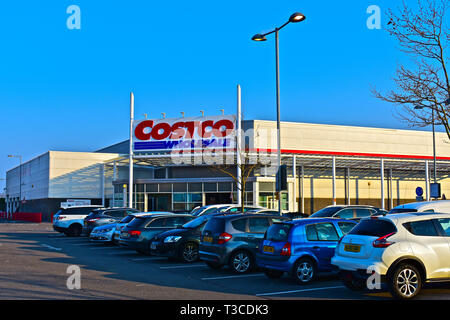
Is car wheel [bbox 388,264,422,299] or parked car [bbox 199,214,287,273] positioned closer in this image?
car wheel [bbox 388,264,422,299]

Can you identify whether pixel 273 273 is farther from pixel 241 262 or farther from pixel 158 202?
pixel 158 202

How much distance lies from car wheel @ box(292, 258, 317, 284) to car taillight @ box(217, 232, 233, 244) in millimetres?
2539

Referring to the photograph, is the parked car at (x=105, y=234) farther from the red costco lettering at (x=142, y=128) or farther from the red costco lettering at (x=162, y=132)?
the red costco lettering at (x=142, y=128)

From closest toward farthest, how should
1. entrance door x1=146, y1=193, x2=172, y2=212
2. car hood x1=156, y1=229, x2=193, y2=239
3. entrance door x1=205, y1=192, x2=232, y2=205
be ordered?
car hood x1=156, y1=229, x2=193, y2=239 < entrance door x1=205, y1=192, x2=232, y2=205 < entrance door x1=146, y1=193, x2=172, y2=212

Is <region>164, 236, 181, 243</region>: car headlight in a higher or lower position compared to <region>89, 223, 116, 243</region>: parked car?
higher

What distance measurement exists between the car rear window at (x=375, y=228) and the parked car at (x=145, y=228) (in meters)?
9.11

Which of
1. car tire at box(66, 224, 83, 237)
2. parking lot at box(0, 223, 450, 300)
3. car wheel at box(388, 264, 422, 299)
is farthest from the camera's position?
car tire at box(66, 224, 83, 237)

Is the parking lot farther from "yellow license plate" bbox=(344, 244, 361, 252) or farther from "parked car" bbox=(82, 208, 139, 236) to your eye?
"parked car" bbox=(82, 208, 139, 236)

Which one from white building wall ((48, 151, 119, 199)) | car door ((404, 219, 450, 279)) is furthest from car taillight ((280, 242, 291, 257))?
white building wall ((48, 151, 119, 199))

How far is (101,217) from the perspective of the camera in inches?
989

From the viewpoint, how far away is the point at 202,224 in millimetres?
16484

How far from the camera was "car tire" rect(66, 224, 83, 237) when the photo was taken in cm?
2783
